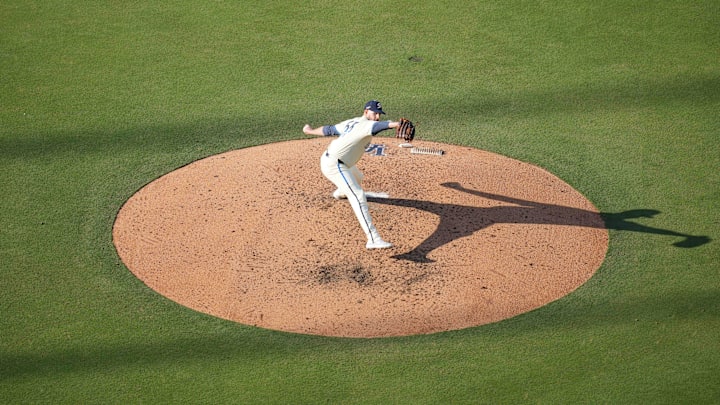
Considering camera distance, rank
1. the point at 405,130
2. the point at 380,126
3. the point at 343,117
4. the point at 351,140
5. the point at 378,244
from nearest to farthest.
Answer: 1. the point at 405,130
2. the point at 380,126
3. the point at 351,140
4. the point at 378,244
5. the point at 343,117

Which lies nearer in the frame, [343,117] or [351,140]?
[351,140]

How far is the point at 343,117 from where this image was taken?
12.4 m

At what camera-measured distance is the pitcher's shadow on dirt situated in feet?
32.4

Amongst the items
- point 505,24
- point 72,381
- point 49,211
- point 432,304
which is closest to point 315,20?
point 505,24

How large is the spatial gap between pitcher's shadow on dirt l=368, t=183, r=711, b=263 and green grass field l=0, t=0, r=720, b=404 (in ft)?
0.40

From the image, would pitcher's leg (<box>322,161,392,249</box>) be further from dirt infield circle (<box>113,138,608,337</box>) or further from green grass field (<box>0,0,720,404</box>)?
green grass field (<box>0,0,720,404</box>)

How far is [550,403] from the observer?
746 cm

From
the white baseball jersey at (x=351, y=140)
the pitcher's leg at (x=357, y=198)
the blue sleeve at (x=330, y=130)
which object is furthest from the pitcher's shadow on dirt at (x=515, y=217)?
the blue sleeve at (x=330, y=130)

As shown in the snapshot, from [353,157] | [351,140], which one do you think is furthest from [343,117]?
[351,140]

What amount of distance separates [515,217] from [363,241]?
1.79 meters

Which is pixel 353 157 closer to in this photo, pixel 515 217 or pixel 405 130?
pixel 405 130

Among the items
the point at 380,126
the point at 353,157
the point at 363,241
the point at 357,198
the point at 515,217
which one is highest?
the point at 380,126

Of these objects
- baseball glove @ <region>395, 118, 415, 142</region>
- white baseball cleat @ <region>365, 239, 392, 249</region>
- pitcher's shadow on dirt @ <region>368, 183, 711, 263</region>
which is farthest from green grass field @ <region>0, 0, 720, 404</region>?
baseball glove @ <region>395, 118, 415, 142</region>

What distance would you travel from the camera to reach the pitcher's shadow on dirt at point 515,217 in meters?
9.88
